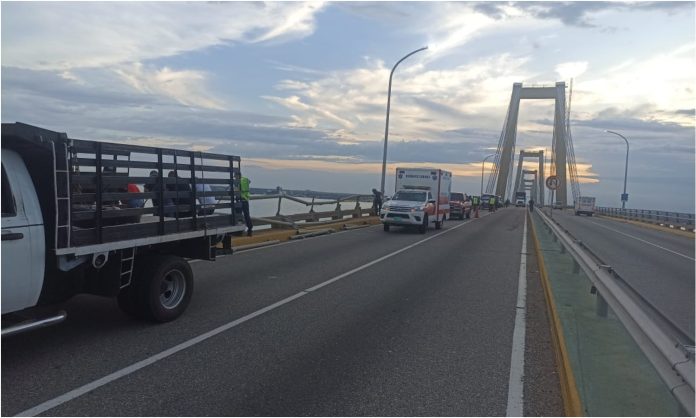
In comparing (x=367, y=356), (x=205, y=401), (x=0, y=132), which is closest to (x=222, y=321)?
(x=367, y=356)

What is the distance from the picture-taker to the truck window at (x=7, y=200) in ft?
17.3

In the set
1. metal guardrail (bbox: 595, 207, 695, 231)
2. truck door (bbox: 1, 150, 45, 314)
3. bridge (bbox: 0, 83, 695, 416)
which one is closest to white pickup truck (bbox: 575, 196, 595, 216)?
metal guardrail (bbox: 595, 207, 695, 231)

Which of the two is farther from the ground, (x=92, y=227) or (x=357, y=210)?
(x=92, y=227)

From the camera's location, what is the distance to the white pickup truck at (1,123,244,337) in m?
5.34

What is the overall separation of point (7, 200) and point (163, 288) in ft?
7.78

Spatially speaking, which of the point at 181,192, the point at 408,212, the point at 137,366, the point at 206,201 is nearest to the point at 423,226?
the point at 408,212

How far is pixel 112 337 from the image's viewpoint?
642cm

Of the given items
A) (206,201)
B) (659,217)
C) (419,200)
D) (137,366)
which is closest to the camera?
(137,366)

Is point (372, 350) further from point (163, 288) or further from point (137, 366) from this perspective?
point (163, 288)

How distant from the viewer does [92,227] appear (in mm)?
6039

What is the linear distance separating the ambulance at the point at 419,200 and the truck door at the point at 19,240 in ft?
60.2

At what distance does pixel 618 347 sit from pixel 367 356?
2677mm

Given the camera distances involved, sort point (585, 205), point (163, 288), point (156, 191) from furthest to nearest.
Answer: point (585, 205)
point (163, 288)
point (156, 191)

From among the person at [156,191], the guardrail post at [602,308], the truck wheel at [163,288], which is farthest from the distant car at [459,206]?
the person at [156,191]
